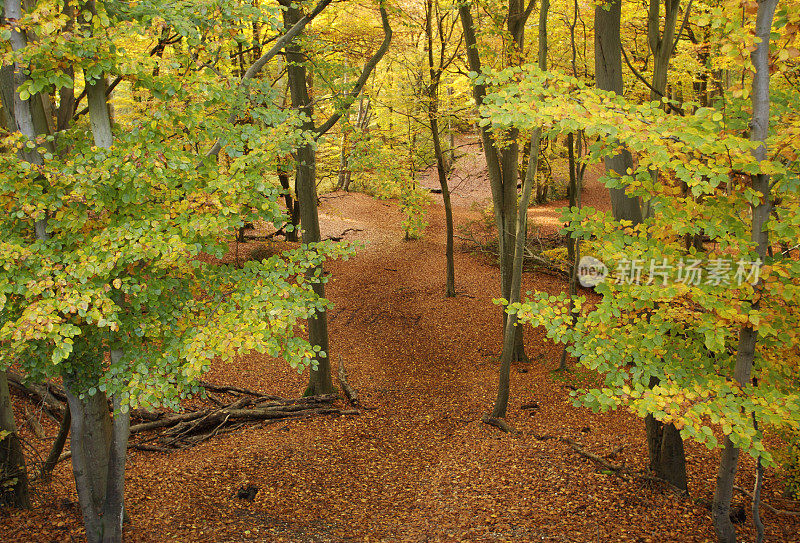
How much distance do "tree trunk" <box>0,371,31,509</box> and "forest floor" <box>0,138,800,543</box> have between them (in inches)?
7.6

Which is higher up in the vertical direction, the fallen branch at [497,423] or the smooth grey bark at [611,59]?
the smooth grey bark at [611,59]

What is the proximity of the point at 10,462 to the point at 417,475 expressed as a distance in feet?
15.0

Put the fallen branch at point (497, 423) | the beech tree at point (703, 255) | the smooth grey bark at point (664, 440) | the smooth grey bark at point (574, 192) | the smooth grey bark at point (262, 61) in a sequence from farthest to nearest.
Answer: the smooth grey bark at point (574, 192)
the fallen branch at point (497, 423)
the smooth grey bark at point (664, 440)
the smooth grey bark at point (262, 61)
the beech tree at point (703, 255)

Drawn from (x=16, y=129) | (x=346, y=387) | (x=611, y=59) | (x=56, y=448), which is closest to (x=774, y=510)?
(x=611, y=59)

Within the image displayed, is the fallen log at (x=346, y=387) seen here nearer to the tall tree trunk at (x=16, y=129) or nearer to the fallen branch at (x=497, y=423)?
the fallen branch at (x=497, y=423)

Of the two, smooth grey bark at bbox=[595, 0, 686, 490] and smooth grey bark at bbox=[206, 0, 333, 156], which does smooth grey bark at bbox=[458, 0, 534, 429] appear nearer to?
smooth grey bark at bbox=[595, 0, 686, 490]

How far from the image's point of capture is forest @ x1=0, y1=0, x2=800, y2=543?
3377 millimetres

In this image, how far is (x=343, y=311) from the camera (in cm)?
1327

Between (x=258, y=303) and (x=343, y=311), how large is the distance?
9.12 m

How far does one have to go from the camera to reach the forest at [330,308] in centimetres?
338

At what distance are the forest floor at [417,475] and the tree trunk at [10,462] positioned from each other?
19cm

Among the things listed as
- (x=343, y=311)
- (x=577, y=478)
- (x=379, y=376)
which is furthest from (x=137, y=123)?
(x=343, y=311)

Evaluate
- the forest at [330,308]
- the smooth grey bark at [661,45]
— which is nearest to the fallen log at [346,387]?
the forest at [330,308]

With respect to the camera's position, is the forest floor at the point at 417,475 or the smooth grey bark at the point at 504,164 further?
the smooth grey bark at the point at 504,164
